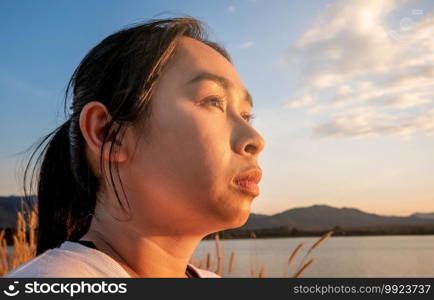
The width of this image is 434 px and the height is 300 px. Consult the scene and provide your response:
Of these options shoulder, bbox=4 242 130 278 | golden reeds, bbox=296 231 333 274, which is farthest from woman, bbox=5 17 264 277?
golden reeds, bbox=296 231 333 274

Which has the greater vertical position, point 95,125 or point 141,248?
point 95,125

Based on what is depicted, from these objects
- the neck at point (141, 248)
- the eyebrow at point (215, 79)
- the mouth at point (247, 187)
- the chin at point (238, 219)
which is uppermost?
the eyebrow at point (215, 79)

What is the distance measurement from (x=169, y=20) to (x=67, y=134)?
0.48 metres

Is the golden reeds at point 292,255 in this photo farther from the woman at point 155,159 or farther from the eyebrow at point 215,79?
the eyebrow at point 215,79

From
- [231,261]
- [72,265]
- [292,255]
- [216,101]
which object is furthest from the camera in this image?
[231,261]

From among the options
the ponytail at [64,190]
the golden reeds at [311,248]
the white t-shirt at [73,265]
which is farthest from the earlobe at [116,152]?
the golden reeds at [311,248]

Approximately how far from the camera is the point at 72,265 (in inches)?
43.1

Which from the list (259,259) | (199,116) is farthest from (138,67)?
(259,259)

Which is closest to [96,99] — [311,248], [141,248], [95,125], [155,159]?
[95,125]

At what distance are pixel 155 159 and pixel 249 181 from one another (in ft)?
0.79

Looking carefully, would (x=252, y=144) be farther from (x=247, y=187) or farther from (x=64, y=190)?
(x=64, y=190)

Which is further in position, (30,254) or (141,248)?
(30,254)

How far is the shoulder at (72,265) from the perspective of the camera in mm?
1069

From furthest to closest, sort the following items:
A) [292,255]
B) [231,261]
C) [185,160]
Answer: [231,261]
[292,255]
[185,160]
